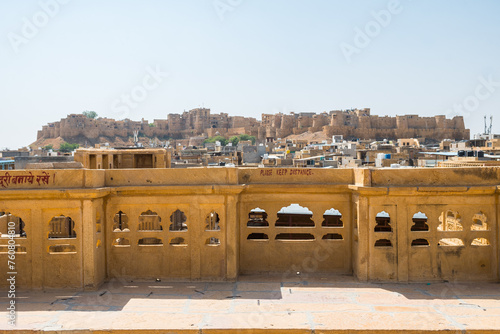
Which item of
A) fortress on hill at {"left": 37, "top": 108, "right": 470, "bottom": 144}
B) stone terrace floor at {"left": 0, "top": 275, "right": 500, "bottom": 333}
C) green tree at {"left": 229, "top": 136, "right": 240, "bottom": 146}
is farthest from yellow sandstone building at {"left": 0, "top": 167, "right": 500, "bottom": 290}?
green tree at {"left": 229, "top": 136, "right": 240, "bottom": 146}

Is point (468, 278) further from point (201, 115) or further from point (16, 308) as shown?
point (201, 115)

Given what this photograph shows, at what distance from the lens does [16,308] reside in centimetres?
742

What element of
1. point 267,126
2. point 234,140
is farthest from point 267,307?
point 267,126

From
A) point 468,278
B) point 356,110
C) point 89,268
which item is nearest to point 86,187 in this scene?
point 89,268

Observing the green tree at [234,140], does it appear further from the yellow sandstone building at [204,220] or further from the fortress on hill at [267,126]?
the yellow sandstone building at [204,220]

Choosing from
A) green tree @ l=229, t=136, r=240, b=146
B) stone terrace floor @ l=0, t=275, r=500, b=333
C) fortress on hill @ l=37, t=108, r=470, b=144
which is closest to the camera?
stone terrace floor @ l=0, t=275, r=500, b=333

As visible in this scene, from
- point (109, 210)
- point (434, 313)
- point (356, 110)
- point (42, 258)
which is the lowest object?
point (434, 313)

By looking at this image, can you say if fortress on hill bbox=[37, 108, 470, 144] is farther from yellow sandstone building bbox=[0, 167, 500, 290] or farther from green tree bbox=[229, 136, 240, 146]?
yellow sandstone building bbox=[0, 167, 500, 290]

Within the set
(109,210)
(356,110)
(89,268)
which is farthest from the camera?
(356,110)

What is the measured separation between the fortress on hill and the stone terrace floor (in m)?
88.4

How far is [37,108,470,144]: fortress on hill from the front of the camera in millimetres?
100875

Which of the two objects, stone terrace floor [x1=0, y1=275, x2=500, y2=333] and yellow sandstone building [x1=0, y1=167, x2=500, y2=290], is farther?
yellow sandstone building [x1=0, y1=167, x2=500, y2=290]

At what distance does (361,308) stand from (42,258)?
5.85m

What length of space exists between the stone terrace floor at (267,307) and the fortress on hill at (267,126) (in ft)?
290
